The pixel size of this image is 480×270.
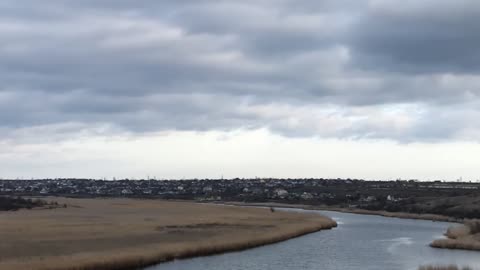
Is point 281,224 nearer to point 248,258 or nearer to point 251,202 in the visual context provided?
point 248,258

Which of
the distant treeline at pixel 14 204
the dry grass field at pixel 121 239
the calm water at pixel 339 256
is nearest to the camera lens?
the dry grass field at pixel 121 239

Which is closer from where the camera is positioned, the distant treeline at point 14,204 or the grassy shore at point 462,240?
the grassy shore at point 462,240

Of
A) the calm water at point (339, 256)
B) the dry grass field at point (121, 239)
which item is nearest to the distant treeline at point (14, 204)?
the dry grass field at point (121, 239)

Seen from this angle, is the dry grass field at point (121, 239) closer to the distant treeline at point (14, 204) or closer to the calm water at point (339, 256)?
the calm water at point (339, 256)

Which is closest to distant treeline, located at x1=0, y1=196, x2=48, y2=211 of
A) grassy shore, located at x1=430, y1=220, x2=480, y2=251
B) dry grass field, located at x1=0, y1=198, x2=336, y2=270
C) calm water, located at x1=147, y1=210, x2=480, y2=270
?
dry grass field, located at x1=0, y1=198, x2=336, y2=270

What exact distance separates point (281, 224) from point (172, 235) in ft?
67.5

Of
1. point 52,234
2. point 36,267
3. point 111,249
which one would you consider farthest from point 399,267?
point 52,234

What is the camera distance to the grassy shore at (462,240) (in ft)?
174

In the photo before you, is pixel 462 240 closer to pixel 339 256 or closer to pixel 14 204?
pixel 339 256

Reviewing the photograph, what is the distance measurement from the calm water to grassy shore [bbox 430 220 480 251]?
154cm

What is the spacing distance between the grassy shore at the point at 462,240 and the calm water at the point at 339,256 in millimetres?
1538

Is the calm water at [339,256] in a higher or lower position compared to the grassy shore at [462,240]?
lower

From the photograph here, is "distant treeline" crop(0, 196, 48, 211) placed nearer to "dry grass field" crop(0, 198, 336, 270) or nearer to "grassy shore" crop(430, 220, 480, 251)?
"dry grass field" crop(0, 198, 336, 270)

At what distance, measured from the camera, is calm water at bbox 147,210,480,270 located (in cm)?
4194
